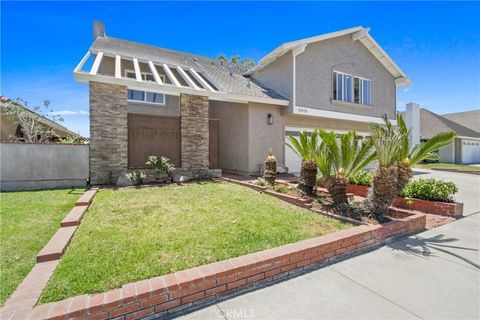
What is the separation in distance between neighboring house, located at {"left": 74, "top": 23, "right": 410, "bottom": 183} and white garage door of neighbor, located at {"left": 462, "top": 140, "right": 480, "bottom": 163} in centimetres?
2024

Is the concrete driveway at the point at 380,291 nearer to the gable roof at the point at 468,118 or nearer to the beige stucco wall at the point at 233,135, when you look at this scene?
the beige stucco wall at the point at 233,135

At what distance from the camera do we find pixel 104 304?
8.35 feet

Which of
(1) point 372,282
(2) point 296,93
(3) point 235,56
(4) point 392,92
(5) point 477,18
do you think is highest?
(3) point 235,56

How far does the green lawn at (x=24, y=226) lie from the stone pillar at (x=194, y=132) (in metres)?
4.31

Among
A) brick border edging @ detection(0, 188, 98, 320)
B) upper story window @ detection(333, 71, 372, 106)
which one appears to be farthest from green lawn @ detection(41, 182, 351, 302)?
upper story window @ detection(333, 71, 372, 106)

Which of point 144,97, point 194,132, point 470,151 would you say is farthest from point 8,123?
point 470,151

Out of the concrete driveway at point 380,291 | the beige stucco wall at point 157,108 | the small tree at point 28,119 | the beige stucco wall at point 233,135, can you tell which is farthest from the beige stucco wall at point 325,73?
the small tree at point 28,119

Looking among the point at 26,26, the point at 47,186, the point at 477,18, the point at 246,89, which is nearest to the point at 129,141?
the point at 47,186

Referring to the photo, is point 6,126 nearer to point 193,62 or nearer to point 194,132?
point 194,132

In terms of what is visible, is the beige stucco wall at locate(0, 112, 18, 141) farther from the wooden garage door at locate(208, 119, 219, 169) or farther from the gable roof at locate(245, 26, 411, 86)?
the gable roof at locate(245, 26, 411, 86)

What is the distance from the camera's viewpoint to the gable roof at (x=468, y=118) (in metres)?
35.4

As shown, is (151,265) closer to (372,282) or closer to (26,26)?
(372,282)

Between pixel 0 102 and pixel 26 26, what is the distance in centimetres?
390

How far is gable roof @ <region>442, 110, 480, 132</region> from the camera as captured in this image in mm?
35366
